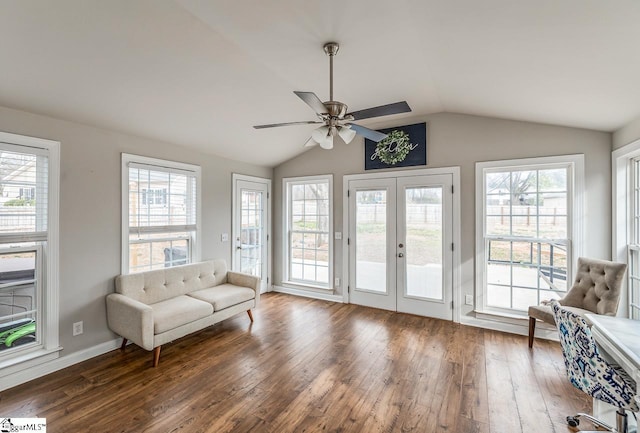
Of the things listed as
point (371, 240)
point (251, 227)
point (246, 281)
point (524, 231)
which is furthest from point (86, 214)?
point (524, 231)

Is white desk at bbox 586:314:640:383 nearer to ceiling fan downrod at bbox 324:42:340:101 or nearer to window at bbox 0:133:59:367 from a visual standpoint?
ceiling fan downrod at bbox 324:42:340:101

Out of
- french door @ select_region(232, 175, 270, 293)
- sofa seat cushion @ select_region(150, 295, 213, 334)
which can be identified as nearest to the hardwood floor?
sofa seat cushion @ select_region(150, 295, 213, 334)

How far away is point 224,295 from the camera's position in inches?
140

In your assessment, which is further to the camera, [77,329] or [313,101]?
[77,329]

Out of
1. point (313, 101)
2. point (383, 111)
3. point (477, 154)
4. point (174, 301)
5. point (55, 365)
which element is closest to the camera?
point (313, 101)

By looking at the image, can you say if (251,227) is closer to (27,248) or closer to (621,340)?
(27,248)

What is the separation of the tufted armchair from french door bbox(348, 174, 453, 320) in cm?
114

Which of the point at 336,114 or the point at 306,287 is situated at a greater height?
the point at 336,114

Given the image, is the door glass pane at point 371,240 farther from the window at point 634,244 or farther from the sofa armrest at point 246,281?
the window at point 634,244

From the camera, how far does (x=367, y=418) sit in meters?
2.07

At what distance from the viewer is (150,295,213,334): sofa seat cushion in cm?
281

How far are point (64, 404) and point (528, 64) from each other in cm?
434

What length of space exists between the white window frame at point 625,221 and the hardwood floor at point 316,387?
2.81ft

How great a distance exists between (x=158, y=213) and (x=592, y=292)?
4837 mm
